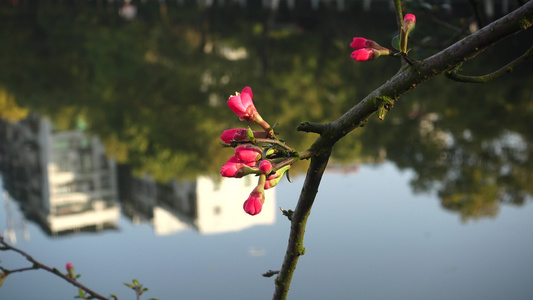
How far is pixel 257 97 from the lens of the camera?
11203mm

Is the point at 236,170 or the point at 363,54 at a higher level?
the point at 363,54

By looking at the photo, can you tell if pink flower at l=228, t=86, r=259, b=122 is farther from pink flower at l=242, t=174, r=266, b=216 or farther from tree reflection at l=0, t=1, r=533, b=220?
tree reflection at l=0, t=1, r=533, b=220

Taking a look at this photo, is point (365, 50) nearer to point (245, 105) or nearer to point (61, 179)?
point (245, 105)

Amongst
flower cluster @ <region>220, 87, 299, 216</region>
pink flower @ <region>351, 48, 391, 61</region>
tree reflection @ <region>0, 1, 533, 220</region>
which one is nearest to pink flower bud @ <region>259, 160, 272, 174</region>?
flower cluster @ <region>220, 87, 299, 216</region>

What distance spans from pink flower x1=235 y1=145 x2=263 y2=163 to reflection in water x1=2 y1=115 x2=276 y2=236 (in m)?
3.59

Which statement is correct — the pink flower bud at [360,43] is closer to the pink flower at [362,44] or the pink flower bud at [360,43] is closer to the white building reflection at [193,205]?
the pink flower at [362,44]

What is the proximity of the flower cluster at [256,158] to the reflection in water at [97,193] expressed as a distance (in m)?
3.54

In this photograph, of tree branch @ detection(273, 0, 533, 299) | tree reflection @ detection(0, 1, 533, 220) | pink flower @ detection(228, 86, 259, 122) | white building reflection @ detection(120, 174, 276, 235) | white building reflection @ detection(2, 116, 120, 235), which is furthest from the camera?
tree reflection @ detection(0, 1, 533, 220)

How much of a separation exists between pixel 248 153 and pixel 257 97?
1026 centimetres

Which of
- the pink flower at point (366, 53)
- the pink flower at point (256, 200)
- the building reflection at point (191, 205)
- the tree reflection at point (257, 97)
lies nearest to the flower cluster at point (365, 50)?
the pink flower at point (366, 53)

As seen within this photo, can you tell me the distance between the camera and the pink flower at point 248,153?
0.99 meters

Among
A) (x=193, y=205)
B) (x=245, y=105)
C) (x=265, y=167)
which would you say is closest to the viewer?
(x=265, y=167)

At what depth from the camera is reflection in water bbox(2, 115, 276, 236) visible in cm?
545

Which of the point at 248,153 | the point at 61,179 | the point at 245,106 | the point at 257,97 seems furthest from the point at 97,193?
the point at 248,153
